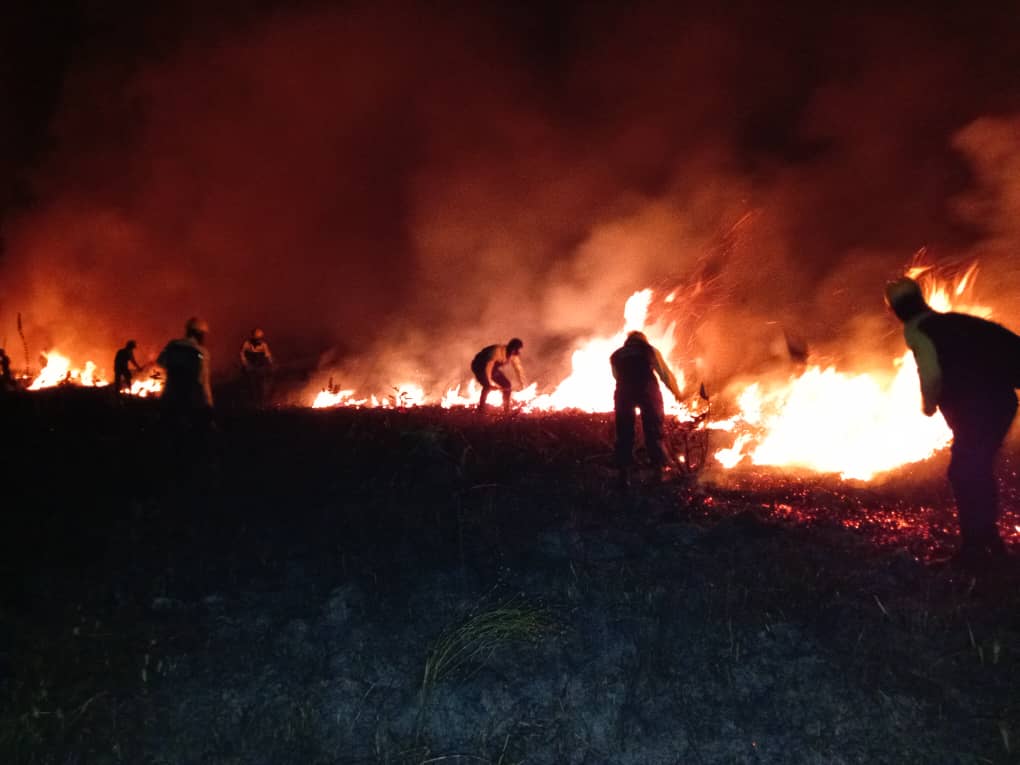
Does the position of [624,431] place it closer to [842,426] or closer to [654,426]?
[654,426]

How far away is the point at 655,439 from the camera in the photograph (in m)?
7.01

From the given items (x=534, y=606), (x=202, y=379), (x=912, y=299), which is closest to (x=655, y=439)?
(x=912, y=299)

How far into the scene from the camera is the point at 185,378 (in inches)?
278

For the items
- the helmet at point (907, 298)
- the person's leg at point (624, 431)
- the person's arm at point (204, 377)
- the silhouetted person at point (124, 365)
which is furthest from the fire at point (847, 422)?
the silhouetted person at point (124, 365)

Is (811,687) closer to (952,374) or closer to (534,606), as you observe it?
(534,606)

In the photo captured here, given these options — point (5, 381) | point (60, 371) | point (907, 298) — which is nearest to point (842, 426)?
point (907, 298)

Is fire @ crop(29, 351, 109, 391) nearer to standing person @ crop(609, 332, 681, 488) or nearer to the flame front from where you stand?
the flame front

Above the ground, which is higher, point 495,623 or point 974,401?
point 974,401

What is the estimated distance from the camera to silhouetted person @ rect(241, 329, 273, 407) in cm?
1301

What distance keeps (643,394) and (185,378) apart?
187 inches

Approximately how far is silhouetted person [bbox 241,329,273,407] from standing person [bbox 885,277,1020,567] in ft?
36.4

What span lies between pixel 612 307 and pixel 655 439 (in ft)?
33.6

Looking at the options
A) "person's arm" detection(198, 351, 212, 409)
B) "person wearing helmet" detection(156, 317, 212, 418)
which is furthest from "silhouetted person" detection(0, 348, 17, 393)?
"person's arm" detection(198, 351, 212, 409)

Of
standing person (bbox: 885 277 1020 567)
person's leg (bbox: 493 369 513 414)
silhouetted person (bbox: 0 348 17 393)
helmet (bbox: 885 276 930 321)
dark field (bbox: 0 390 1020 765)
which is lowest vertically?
dark field (bbox: 0 390 1020 765)
